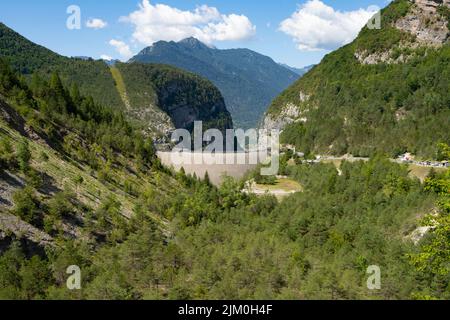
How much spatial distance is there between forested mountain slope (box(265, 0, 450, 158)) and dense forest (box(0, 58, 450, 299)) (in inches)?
860

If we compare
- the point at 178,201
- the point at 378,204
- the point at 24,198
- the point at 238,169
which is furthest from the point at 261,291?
the point at 238,169

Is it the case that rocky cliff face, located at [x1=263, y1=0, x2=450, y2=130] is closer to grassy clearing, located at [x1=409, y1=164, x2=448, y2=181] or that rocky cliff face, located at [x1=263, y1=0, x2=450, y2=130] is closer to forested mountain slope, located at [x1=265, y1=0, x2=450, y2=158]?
forested mountain slope, located at [x1=265, y1=0, x2=450, y2=158]

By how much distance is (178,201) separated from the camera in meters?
81.7

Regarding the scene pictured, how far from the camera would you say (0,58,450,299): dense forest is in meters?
Answer: 34.9

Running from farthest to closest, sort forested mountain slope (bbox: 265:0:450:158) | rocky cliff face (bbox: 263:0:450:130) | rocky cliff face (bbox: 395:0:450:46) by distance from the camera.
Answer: rocky cliff face (bbox: 263:0:450:130) → rocky cliff face (bbox: 395:0:450:46) → forested mountain slope (bbox: 265:0:450:158)

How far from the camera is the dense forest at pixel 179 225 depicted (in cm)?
3494

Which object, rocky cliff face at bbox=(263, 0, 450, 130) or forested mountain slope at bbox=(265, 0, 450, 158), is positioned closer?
forested mountain slope at bbox=(265, 0, 450, 158)

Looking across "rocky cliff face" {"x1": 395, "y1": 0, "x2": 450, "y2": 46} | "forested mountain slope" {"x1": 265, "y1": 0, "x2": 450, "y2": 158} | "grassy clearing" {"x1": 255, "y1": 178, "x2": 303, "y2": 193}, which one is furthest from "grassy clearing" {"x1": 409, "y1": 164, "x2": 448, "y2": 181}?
"rocky cliff face" {"x1": 395, "y1": 0, "x2": 450, "y2": 46}

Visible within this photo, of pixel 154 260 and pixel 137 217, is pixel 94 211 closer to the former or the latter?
pixel 137 217

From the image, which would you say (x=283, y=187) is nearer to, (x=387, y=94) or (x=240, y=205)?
(x=240, y=205)

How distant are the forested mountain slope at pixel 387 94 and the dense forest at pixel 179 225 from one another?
2185cm

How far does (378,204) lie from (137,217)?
48.4m

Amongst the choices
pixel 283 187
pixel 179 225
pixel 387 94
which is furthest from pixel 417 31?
pixel 179 225
